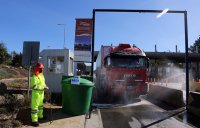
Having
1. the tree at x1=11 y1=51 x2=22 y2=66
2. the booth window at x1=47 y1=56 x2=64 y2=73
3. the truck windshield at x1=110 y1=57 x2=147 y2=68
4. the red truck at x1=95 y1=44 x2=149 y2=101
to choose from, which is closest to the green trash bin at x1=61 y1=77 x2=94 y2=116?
the red truck at x1=95 y1=44 x2=149 y2=101

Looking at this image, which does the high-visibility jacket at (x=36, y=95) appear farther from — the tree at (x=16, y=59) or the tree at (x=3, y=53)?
the tree at (x=16, y=59)

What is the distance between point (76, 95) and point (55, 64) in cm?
893

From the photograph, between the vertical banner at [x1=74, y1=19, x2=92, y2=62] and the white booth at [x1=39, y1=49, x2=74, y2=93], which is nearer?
the vertical banner at [x1=74, y1=19, x2=92, y2=62]

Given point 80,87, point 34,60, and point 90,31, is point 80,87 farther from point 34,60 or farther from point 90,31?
point 90,31

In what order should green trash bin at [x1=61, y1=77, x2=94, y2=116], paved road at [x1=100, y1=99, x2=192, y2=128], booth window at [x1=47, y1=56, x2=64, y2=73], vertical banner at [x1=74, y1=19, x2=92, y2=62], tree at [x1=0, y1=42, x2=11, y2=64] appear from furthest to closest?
tree at [x1=0, y1=42, x2=11, y2=64]
booth window at [x1=47, y1=56, x2=64, y2=73]
vertical banner at [x1=74, y1=19, x2=92, y2=62]
green trash bin at [x1=61, y1=77, x2=94, y2=116]
paved road at [x1=100, y1=99, x2=192, y2=128]

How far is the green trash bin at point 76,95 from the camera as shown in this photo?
12.2m

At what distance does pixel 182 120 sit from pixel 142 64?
26.1ft

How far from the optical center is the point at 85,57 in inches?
644

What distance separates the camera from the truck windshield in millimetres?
20156

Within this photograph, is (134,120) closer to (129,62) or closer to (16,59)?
(129,62)

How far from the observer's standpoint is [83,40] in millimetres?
16406

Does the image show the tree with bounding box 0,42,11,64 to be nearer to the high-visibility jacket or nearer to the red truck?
the red truck

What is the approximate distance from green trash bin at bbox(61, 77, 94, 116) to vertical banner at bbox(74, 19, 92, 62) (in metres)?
3.85

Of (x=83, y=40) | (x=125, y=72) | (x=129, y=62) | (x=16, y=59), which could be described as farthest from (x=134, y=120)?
(x=16, y=59)
